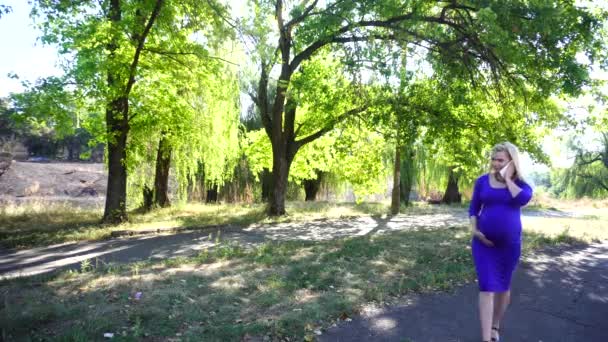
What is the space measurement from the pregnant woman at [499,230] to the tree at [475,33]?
18.0 feet

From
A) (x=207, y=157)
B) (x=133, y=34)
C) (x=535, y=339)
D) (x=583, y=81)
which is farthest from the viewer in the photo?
(x=207, y=157)

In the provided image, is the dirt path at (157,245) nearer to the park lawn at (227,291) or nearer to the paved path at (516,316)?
the park lawn at (227,291)

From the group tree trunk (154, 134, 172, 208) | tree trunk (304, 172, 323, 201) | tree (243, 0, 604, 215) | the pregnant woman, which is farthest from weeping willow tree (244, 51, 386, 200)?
the pregnant woman

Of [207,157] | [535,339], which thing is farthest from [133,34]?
[535,339]

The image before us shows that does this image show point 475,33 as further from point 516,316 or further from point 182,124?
point 182,124

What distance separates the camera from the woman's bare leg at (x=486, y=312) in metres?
4.12

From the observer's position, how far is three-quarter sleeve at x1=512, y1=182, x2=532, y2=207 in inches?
163

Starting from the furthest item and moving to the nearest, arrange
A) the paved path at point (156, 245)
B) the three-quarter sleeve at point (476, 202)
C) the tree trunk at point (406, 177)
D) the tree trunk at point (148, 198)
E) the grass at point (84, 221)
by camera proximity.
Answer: the tree trunk at point (406, 177), the tree trunk at point (148, 198), the grass at point (84, 221), the paved path at point (156, 245), the three-quarter sleeve at point (476, 202)

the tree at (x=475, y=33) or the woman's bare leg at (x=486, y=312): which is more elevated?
the tree at (x=475, y=33)

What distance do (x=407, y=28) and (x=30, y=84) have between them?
31.9ft

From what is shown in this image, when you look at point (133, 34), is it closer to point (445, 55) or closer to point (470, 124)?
point (445, 55)

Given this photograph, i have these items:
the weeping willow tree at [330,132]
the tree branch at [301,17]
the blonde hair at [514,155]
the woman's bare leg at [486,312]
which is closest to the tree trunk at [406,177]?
the weeping willow tree at [330,132]

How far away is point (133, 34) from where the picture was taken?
42.4 feet

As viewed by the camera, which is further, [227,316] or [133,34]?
[133,34]
